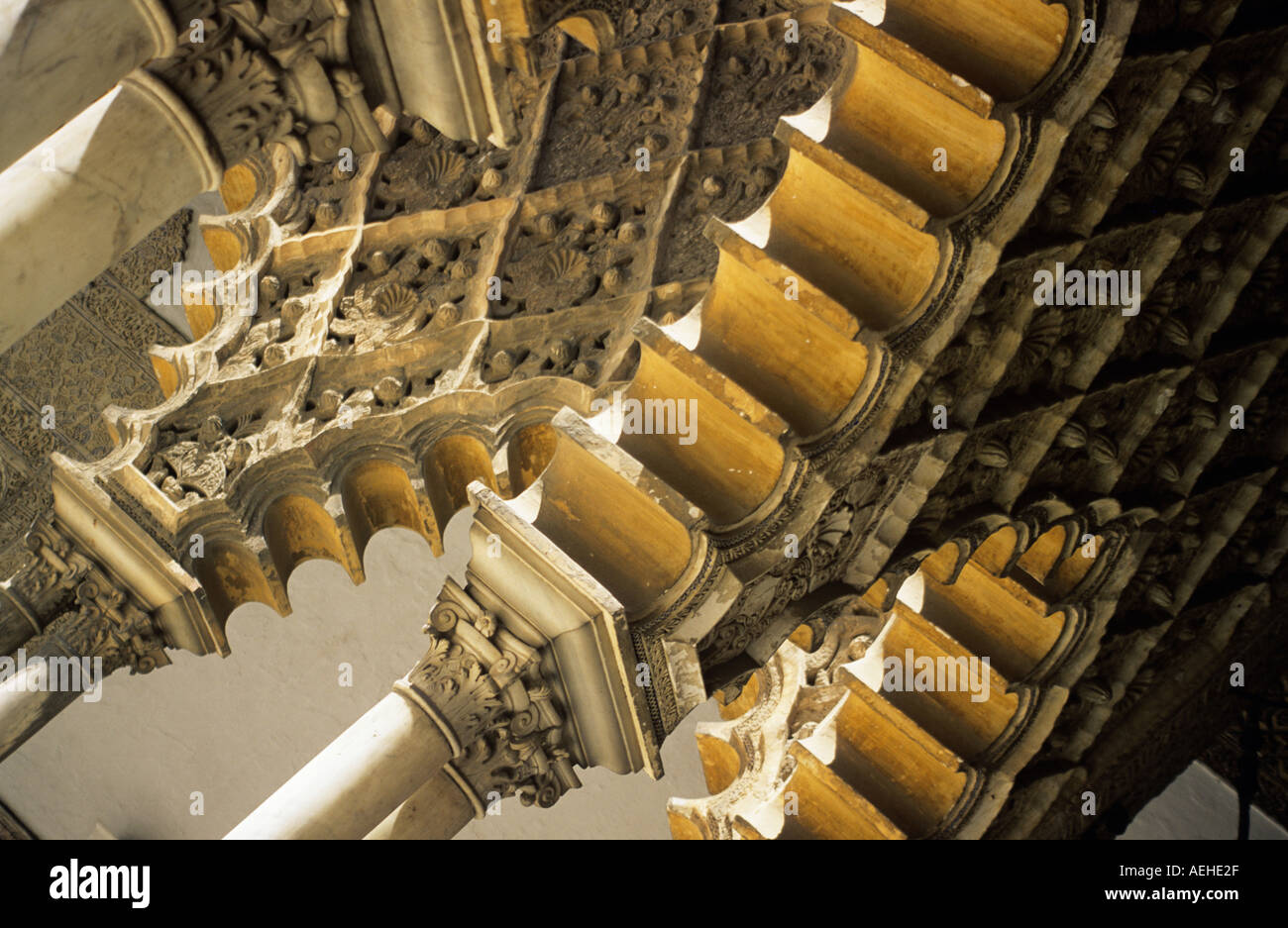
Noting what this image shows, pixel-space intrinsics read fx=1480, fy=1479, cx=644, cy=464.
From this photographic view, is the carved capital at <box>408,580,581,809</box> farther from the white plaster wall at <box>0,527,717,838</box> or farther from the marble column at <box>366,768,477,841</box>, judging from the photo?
the white plaster wall at <box>0,527,717,838</box>

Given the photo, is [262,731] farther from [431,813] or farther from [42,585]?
[431,813]

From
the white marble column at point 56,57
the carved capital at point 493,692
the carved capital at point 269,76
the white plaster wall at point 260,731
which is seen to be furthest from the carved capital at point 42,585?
the white plaster wall at point 260,731

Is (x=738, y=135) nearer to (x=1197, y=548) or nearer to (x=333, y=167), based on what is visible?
(x=333, y=167)

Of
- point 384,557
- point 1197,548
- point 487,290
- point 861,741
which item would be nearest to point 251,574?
point 487,290

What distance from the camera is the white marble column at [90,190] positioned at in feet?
9.73

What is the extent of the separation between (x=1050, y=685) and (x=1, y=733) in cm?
303

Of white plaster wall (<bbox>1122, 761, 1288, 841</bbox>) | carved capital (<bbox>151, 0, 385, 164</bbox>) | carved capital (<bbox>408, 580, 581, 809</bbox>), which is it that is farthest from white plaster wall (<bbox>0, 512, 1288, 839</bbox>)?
carved capital (<bbox>151, 0, 385, 164</bbox>)

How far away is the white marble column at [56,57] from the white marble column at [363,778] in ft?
4.87

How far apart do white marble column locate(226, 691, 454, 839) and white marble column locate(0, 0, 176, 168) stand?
1.48m

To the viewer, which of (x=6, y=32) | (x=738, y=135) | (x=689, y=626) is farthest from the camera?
Answer: (x=738, y=135)

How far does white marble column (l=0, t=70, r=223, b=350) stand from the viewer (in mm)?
2967

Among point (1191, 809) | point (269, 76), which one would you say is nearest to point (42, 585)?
point (269, 76)

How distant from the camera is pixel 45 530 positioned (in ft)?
13.8

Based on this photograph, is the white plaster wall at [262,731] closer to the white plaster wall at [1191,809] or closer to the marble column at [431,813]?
the white plaster wall at [1191,809]
